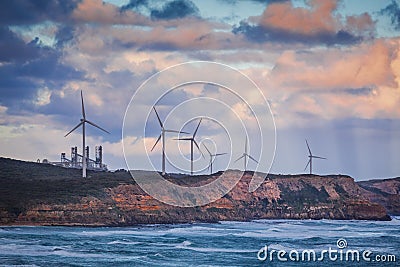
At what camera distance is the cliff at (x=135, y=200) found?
337ft

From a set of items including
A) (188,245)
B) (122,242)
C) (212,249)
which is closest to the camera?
(212,249)

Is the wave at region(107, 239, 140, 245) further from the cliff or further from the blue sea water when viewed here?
the cliff

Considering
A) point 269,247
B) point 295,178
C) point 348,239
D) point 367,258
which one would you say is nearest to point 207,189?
point 295,178

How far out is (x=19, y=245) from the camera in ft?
255

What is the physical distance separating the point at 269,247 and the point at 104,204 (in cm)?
3028

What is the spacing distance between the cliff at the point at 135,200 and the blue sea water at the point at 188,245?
421 cm

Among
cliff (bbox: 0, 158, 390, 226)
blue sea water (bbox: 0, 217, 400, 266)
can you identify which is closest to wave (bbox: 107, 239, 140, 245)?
blue sea water (bbox: 0, 217, 400, 266)

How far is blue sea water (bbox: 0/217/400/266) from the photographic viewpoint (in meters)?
70.3

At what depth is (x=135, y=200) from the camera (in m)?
112

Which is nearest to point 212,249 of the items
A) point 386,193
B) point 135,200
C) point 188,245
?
point 188,245

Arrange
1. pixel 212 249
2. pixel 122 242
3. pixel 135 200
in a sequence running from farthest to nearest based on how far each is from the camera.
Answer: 1. pixel 135 200
2. pixel 122 242
3. pixel 212 249

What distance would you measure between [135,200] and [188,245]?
29197mm

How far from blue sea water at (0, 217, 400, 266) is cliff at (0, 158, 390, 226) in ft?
13.8

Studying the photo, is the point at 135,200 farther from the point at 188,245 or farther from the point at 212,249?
the point at 212,249
